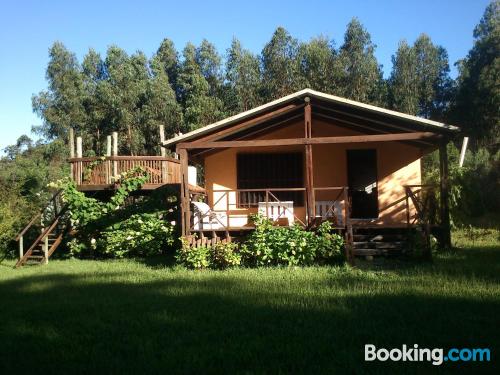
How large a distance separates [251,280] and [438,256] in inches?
198

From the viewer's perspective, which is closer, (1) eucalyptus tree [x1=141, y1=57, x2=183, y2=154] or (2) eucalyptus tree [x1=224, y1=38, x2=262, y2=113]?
(2) eucalyptus tree [x1=224, y1=38, x2=262, y2=113]

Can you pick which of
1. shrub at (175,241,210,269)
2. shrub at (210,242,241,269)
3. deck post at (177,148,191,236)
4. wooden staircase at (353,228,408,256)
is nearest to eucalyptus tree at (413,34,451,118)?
wooden staircase at (353,228,408,256)

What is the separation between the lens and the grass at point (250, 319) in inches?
193

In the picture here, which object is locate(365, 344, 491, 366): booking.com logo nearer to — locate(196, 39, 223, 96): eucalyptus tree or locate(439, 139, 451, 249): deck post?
locate(439, 139, 451, 249): deck post

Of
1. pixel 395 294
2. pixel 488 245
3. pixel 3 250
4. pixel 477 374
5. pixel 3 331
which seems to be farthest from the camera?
pixel 3 250

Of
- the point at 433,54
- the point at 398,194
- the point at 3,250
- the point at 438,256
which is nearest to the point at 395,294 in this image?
the point at 438,256

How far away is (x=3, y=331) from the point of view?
6.37m

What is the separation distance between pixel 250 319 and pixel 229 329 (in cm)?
53

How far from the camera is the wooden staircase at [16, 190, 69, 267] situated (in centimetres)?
1430

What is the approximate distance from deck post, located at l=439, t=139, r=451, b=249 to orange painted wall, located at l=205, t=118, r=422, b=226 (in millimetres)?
1637

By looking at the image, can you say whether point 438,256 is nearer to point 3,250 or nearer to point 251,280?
point 251,280

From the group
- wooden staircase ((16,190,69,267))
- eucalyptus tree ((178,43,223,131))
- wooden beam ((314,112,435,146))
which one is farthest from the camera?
eucalyptus tree ((178,43,223,131))

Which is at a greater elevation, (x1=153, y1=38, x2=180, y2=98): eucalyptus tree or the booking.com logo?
(x1=153, y1=38, x2=180, y2=98): eucalyptus tree

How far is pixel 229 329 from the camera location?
19.5ft
